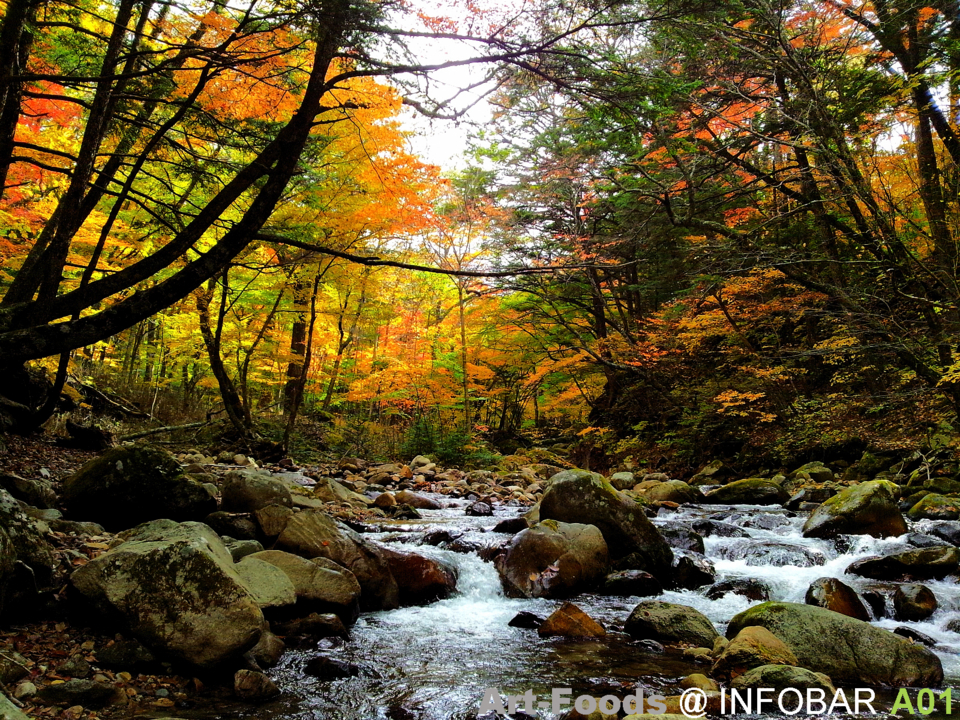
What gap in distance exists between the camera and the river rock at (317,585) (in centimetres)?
466

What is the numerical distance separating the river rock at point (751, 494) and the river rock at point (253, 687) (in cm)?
968

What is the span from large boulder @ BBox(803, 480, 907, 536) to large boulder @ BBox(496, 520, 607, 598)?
3.37 metres

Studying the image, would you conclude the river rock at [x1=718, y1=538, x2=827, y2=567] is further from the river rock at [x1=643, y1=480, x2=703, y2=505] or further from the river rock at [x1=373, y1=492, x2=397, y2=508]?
the river rock at [x1=373, y1=492, x2=397, y2=508]

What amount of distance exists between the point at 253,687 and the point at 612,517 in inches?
186

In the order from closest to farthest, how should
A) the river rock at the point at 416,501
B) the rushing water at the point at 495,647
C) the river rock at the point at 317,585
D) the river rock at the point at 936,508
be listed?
the rushing water at the point at 495,647 < the river rock at the point at 317,585 < the river rock at the point at 936,508 < the river rock at the point at 416,501

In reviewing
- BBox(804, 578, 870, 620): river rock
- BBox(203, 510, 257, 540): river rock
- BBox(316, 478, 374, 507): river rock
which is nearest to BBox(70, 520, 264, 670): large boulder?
BBox(203, 510, 257, 540): river rock

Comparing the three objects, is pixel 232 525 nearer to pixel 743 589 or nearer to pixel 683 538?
pixel 743 589

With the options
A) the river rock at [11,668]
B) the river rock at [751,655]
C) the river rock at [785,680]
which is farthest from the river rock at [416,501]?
the river rock at [11,668]

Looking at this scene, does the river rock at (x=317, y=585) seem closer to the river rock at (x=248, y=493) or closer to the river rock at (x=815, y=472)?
the river rock at (x=248, y=493)

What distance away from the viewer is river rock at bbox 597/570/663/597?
618 cm

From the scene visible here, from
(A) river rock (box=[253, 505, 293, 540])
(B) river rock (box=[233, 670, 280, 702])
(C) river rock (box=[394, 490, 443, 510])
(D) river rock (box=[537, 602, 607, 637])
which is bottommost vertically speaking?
(C) river rock (box=[394, 490, 443, 510])

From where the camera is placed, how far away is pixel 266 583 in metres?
4.38

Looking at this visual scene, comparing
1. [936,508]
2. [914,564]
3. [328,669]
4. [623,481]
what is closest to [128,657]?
[328,669]

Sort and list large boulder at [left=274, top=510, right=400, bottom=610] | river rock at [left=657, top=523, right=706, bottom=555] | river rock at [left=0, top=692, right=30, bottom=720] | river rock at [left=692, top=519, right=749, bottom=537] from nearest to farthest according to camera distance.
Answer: river rock at [left=0, top=692, right=30, bottom=720]
large boulder at [left=274, top=510, right=400, bottom=610]
river rock at [left=657, top=523, right=706, bottom=555]
river rock at [left=692, top=519, right=749, bottom=537]
